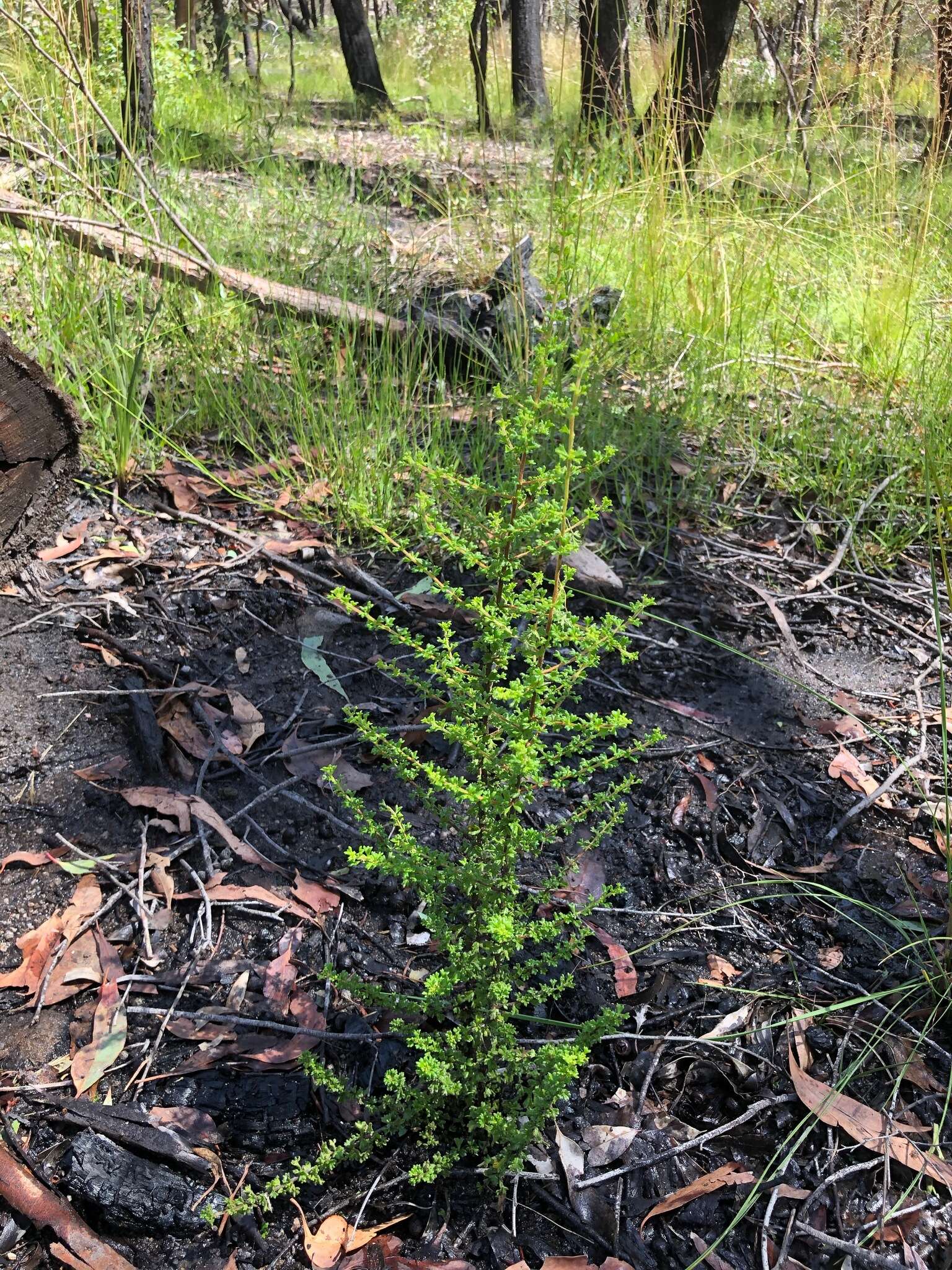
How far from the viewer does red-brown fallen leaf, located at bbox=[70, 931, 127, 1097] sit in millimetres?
1495

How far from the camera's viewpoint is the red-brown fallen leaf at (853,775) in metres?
2.21

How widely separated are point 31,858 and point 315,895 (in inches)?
22.4

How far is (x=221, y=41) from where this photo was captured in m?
9.66

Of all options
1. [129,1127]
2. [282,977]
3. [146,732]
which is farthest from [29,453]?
[129,1127]

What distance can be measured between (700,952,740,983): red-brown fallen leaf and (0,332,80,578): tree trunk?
2.02 metres

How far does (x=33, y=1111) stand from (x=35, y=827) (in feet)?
2.04

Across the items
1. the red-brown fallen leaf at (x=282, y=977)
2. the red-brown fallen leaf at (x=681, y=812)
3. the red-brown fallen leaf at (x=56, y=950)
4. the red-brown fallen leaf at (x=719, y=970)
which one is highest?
the red-brown fallen leaf at (x=56, y=950)

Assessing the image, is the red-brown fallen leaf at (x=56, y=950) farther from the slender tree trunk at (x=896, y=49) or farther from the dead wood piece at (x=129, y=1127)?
the slender tree trunk at (x=896, y=49)

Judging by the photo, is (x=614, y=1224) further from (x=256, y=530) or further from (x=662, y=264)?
(x=662, y=264)

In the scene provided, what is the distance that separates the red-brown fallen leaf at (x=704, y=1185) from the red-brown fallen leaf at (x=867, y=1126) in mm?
180

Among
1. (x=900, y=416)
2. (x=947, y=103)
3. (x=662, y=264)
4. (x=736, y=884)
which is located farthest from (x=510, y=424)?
(x=947, y=103)

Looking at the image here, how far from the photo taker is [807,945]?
6.02 ft

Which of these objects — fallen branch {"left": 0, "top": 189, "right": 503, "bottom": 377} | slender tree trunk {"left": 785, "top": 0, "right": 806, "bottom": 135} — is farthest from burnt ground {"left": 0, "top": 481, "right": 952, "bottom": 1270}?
slender tree trunk {"left": 785, "top": 0, "right": 806, "bottom": 135}

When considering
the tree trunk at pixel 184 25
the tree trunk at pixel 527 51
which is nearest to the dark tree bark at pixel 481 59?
the tree trunk at pixel 527 51
